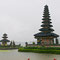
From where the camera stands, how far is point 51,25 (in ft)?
208

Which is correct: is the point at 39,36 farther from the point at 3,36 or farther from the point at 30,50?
the point at 3,36

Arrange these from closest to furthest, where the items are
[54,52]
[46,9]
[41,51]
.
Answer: [54,52] < [41,51] < [46,9]

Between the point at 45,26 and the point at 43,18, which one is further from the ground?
the point at 43,18

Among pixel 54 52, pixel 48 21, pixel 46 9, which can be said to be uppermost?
pixel 46 9

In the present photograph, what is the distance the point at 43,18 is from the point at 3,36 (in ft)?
107

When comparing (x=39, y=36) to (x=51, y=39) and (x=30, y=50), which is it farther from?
(x=30, y=50)

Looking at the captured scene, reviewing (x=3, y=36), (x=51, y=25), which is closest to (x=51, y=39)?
(x=51, y=25)

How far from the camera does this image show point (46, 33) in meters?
59.9

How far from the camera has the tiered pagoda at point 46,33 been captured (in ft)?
195

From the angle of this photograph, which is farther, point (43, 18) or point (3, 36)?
point (3, 36)

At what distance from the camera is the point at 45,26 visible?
6228cm

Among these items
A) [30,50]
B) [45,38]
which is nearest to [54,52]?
[30,50]

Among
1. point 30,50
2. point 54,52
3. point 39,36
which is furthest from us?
point 39,36

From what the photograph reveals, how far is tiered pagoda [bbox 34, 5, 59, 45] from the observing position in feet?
195
